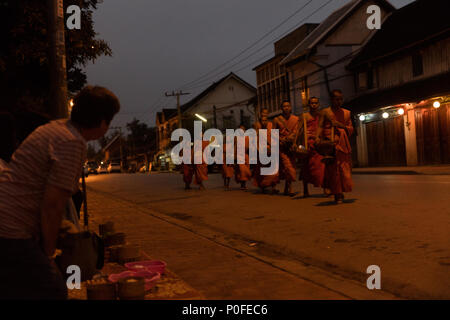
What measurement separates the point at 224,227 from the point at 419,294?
13.3 feet

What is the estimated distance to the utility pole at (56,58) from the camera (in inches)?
219

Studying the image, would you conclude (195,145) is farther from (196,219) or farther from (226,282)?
(226,282)

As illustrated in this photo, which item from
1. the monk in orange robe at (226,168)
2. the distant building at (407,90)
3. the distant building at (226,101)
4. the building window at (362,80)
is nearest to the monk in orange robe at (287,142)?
the monk in orange robe at (226,168)

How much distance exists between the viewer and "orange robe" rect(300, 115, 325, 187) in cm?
968

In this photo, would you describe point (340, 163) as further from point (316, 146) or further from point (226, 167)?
point (226, 167)

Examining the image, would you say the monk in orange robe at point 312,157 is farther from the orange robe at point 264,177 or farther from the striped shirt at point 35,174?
the striped shirt at point 35,174

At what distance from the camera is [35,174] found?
2.29 meters

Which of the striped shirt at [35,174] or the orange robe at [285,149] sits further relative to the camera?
the orange robe at [285,149]

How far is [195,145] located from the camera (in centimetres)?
1547

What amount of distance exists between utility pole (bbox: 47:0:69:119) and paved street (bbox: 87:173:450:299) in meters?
1.96

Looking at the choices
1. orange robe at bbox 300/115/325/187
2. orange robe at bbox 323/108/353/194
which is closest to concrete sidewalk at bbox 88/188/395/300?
orange robe at bbox 323/108/353/194

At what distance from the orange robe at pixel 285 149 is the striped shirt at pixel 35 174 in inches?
354

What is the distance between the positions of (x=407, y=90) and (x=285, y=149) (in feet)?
50.3

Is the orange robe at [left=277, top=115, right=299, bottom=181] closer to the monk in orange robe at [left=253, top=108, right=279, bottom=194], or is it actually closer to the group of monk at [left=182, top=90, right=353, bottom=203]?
the group of monk at [left=182, top=90, right=353, bottom=203]
